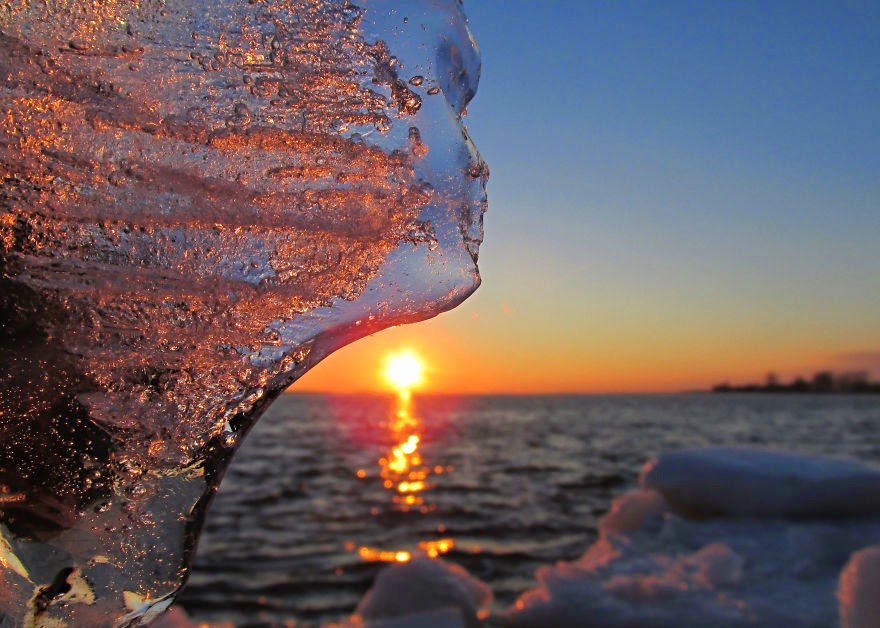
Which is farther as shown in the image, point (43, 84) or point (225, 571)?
point (225, 571)

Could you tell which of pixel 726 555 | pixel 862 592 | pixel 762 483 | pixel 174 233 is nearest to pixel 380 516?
pixel 762 483

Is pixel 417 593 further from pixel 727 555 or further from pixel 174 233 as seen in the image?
pixel 174 233

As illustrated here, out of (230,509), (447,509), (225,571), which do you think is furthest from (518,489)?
(225,571)

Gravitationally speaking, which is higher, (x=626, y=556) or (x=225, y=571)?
(x=626, y=556)

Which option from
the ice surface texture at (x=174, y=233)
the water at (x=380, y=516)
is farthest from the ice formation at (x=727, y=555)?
the ice surface texture at (x=174, y=233)

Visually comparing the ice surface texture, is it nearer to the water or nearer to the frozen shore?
the frozen shore

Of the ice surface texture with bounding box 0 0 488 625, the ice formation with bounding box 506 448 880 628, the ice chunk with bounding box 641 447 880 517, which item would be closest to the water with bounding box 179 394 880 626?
the ice formation with bounding box 506 448 880 628

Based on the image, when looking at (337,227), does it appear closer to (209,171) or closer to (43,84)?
(209,171)
